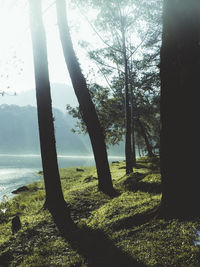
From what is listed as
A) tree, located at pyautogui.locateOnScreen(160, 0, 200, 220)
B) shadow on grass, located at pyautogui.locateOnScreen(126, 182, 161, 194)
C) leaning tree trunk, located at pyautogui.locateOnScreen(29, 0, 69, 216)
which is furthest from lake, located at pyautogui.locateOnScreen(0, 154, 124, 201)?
tree, located at pyautogui.locateOnScreen(160, 0, 200, 220)

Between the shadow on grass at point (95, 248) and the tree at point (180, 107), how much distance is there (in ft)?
4.47

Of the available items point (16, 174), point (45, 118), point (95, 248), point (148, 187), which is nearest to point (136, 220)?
point (95, 248)

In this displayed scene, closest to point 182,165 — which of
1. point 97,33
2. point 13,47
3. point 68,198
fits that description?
point 68,198

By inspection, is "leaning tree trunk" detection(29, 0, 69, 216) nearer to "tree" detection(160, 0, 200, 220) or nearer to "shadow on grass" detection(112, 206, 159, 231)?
"shadow on grass" detection(112, 206, 159, 231)

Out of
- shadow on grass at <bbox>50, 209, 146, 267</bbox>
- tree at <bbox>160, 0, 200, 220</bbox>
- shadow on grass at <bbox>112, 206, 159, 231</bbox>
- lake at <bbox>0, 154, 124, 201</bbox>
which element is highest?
tree at <bbox>160, 0, 200, 220</bbox>

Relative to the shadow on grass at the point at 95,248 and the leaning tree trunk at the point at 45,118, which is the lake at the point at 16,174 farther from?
the shadow on grass at the point at 95,248

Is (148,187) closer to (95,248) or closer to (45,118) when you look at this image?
(95,248)

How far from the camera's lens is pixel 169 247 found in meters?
3.35

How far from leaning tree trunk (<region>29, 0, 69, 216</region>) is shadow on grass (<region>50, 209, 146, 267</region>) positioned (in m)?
1.54

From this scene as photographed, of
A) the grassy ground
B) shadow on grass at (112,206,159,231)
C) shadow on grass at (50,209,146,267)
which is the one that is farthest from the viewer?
shadow on grass at (112,206,159,231)

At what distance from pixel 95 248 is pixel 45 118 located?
4658mm

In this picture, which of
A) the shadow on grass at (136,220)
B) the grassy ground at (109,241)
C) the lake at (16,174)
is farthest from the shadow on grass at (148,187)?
A: the lake at (16,174)

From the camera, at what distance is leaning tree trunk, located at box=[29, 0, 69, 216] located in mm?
7004

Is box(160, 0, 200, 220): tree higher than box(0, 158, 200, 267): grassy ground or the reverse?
higher
